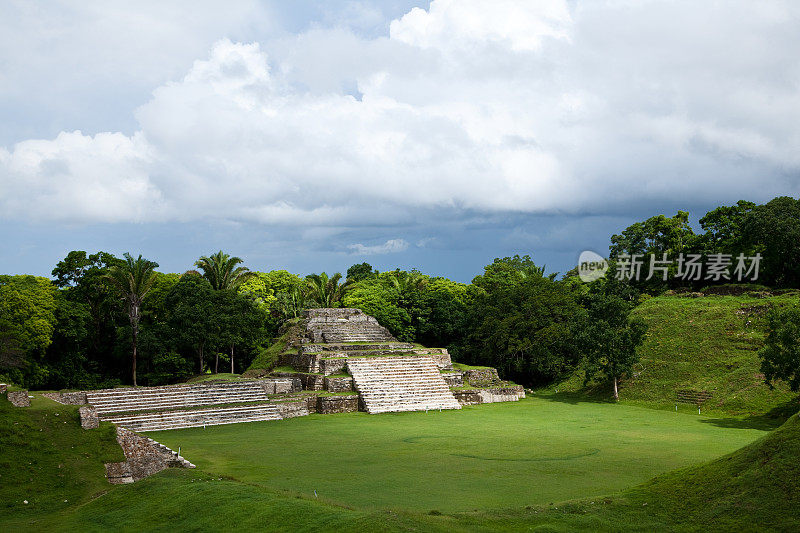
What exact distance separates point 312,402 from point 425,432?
671cm

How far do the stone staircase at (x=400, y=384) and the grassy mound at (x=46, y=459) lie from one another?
41.1 ft

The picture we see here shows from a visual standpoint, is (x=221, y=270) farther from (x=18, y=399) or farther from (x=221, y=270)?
(x=18, y=399)

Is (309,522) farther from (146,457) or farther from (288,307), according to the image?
(288,307)

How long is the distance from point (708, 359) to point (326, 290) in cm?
2422

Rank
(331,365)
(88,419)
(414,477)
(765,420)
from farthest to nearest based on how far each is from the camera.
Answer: (331,365)
(765,420)
(88,419)
(414,477)

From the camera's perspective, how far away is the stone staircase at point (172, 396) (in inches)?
855

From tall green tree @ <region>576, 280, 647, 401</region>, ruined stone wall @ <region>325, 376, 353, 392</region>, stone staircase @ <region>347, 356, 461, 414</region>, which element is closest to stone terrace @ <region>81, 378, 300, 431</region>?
ruined stone wall @ <region>325, 376, 353, 392</region>

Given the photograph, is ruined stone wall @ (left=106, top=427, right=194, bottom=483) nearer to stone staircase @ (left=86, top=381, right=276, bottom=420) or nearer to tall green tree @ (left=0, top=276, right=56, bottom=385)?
stone staircase @ (left=86, top=381, right=276, bottom=420)

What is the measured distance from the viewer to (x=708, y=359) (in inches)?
1121

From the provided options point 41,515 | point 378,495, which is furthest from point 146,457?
point 378,495

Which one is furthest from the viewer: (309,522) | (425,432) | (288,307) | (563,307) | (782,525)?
(288,307)

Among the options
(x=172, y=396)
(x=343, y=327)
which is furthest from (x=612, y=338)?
(x=172, y=396)

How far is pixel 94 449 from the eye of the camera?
1312 centimetres

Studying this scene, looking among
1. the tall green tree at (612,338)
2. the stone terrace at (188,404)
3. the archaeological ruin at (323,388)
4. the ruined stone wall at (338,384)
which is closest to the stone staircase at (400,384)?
the archaeological ruin at (323,388)
